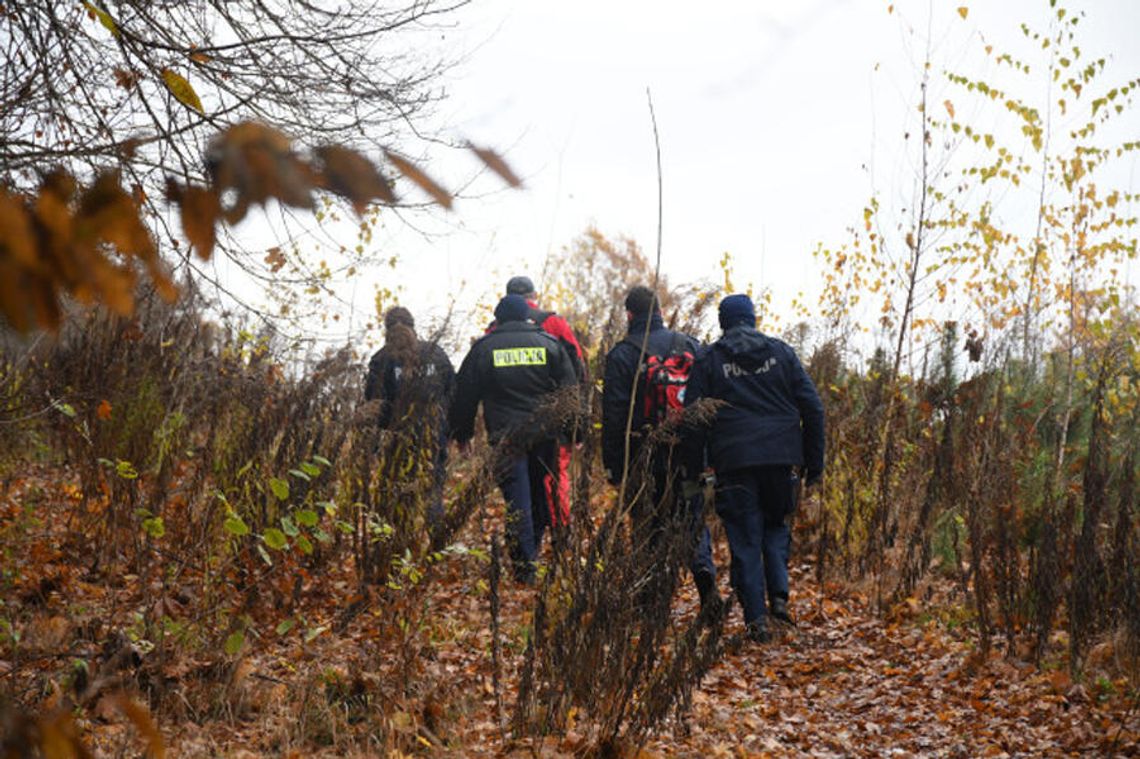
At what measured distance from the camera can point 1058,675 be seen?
4812 millimetres

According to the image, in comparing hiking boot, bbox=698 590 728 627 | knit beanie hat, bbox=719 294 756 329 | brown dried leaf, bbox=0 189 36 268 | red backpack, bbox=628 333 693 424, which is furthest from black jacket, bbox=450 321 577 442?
brown dried leaf, bbox=0 189 36 268

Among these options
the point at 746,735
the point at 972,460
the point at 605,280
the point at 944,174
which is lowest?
the point at 746,735

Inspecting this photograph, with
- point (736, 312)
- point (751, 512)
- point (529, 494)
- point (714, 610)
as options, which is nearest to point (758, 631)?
point (751, 512)

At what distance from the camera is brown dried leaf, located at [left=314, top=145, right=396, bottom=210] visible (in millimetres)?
1168

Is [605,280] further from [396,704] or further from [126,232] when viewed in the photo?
[126,232]

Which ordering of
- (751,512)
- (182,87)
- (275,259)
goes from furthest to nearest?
1. (751,512)
2. (275,259)
3. (182,87)

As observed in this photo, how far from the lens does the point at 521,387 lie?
7043mm

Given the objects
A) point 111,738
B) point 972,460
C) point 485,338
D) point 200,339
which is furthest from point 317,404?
point 972,460

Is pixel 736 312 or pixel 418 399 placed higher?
pixel 736 312

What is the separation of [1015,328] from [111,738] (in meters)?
7.33

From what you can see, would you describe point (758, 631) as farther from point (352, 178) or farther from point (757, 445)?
point (352, 178)

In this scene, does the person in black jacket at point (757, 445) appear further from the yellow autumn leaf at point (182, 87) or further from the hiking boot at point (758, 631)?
the yellow autumn leaf at point (182, 87)

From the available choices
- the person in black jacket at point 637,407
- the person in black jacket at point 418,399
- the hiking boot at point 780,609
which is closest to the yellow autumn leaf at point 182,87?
the person in black jacket at point 418,399

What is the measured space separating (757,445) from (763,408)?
20 cm
